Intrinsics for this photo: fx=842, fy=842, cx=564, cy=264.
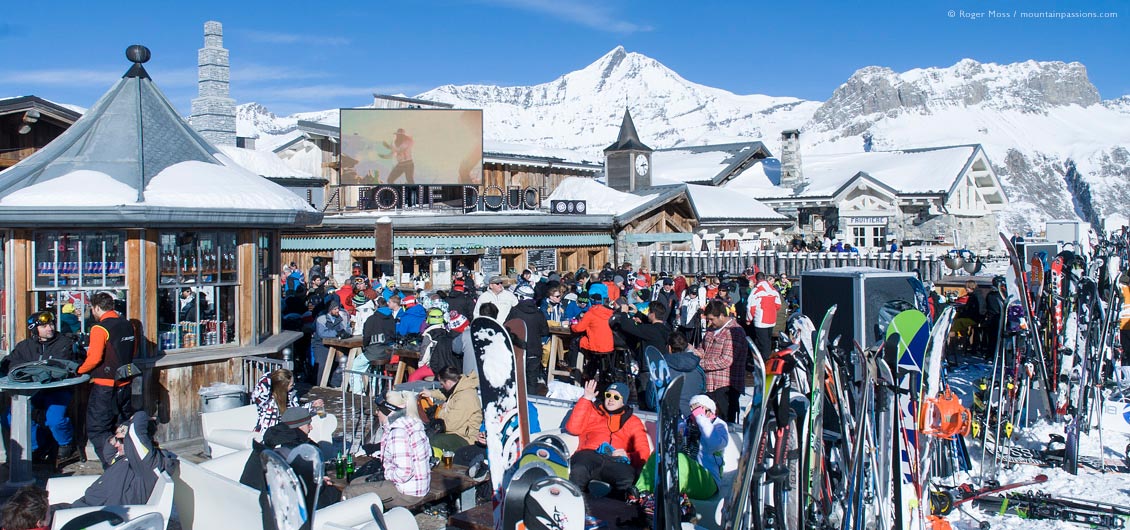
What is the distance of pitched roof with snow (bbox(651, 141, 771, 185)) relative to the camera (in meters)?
39.1

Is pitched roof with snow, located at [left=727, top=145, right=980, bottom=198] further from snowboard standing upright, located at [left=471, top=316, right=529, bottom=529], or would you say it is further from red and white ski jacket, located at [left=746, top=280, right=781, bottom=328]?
snowboard standing upright, located at [left=471, top=316, right=529, bottom=529]

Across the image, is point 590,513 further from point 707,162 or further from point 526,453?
point 707,162

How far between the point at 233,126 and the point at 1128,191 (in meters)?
51.4

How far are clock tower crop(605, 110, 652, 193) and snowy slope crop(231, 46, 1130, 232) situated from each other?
6.39 m

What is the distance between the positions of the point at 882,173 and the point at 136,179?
29.7 metres

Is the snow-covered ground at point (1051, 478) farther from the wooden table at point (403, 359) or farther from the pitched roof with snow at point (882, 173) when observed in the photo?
the pitched roof with snow at point (882, 173)

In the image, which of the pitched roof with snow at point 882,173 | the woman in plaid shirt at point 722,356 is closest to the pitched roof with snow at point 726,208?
the pitched roof with snow at point 882,173

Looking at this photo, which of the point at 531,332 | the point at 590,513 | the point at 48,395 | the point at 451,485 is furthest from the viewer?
the point at 531,332

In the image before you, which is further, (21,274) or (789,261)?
(789,261)

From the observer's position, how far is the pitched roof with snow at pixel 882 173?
3127 centimetres

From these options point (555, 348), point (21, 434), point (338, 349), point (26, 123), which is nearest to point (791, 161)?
point (555, 348)

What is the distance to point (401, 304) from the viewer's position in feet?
40.2

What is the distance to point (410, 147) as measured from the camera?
2767 cm

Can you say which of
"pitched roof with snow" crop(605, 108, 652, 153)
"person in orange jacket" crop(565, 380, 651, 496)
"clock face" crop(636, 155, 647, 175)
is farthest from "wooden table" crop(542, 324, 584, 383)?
"clock face" crop(636, 155, 647, 175)
